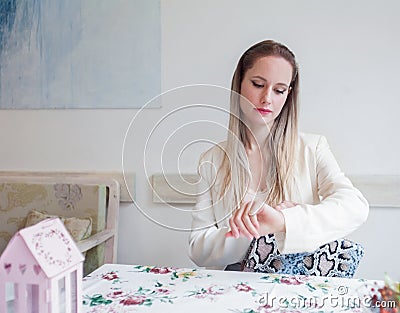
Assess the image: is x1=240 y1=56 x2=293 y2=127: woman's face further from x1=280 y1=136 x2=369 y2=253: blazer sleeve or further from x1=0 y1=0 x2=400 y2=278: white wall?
x1=0 y1=0 x2=400 y2=278: white wall

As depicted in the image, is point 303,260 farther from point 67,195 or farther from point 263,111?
point 67,195

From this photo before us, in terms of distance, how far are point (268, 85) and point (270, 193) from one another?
1.03 feet

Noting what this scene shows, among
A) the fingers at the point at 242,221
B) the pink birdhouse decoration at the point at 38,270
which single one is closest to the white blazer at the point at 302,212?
the fingers at the point at 242,221

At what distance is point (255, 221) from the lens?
49.2 inches

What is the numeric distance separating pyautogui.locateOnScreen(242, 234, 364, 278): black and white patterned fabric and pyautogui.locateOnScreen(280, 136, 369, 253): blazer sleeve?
63 millimetres

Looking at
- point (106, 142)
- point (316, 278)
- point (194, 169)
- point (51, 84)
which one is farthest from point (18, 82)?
point (316, 278)

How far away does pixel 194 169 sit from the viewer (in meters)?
1.52

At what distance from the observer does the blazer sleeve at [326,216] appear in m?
1.30

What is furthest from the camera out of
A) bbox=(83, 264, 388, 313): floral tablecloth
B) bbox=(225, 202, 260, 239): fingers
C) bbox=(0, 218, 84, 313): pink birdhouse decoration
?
bbox=(225, 202, 260, 239): fingers

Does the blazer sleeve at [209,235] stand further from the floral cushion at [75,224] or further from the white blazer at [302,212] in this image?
the floral cushion at [75,224]

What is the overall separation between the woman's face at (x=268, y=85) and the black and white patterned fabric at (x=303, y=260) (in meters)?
0.35

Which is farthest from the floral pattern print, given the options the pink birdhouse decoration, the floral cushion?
the pink birdhouse decoration

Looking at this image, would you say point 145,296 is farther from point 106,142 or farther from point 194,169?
point 106,142

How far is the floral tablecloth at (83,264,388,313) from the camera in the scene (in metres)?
1.06
